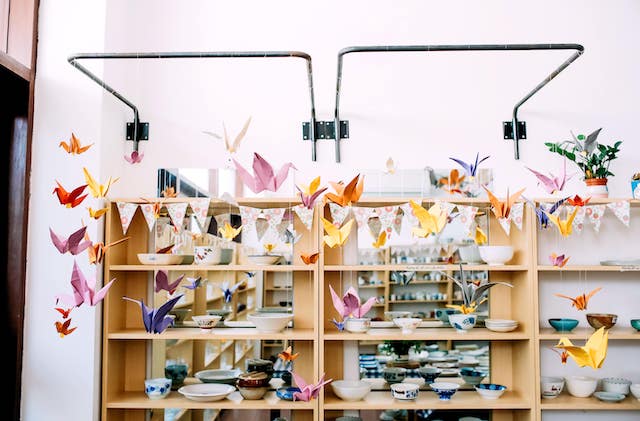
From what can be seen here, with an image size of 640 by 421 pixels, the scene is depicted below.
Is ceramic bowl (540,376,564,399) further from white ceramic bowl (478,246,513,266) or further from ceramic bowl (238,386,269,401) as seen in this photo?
ceramic bowl (238,386,269,401)

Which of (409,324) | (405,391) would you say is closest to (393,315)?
(409,324)

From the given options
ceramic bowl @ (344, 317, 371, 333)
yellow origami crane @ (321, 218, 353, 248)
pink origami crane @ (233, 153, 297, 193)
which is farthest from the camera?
ceramic bowl @ (344, 317, 371, 333)

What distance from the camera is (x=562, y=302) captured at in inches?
136

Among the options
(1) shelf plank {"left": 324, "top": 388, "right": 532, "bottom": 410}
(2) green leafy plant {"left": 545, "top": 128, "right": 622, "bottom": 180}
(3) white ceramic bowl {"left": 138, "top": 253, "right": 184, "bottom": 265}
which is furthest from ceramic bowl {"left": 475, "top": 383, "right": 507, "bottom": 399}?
(3) white ceramic bowl {"left": 138, "top": 253, "right": 184, "bottom": 265}

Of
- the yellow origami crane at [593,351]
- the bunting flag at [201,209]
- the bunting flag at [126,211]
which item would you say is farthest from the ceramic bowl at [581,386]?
the bunting flag at [126,211]

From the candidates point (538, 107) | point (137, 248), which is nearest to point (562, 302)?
point (538, 107)

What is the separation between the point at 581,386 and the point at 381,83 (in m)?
1.99

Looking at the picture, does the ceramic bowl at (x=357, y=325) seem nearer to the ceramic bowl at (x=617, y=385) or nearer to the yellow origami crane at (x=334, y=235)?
the yellow origami crane at (x=334, y=235)

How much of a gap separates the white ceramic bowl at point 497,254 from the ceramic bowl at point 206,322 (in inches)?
58.5

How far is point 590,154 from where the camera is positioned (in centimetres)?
335

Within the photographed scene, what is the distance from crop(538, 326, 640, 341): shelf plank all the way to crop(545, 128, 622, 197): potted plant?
2.41ft

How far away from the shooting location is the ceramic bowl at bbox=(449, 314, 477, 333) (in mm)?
3252

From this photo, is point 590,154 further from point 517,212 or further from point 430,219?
point 430,219

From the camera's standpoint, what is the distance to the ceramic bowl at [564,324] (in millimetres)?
3254
